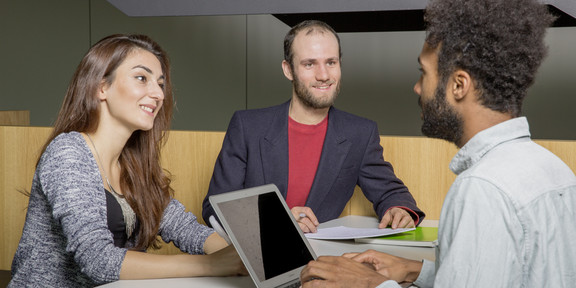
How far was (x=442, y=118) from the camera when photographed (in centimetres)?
116

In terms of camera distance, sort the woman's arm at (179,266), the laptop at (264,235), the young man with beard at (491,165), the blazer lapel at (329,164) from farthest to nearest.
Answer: the blazer lapel at (329,164), the woman's arm at (179,266), the laptop at (264,235), the young man with beard at (491,165)

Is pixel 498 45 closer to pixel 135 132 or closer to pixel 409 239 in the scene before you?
pixel 409 239

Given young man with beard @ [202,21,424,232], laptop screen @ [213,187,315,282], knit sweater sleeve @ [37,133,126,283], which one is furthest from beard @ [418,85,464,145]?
young man with beard @ [202,21,424,232]

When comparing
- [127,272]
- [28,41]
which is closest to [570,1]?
[127,272]

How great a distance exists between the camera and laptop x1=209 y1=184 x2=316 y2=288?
127cm

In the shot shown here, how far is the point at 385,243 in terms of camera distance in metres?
1.78

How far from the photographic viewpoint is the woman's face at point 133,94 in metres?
1.73

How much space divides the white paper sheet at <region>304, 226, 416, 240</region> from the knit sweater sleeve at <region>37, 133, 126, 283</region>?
0.62 meters

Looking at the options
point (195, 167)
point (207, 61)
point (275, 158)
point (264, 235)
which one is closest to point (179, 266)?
point (264, 235)

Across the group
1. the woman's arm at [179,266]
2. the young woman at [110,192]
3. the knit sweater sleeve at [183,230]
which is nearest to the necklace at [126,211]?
the young woman at [110,192]

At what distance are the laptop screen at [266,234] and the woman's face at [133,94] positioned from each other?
1.83ft

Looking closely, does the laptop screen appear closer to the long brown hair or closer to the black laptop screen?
the black laptop screen

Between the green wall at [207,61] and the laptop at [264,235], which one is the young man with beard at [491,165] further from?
the green wall at [207,61]

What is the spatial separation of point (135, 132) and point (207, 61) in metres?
4.47
